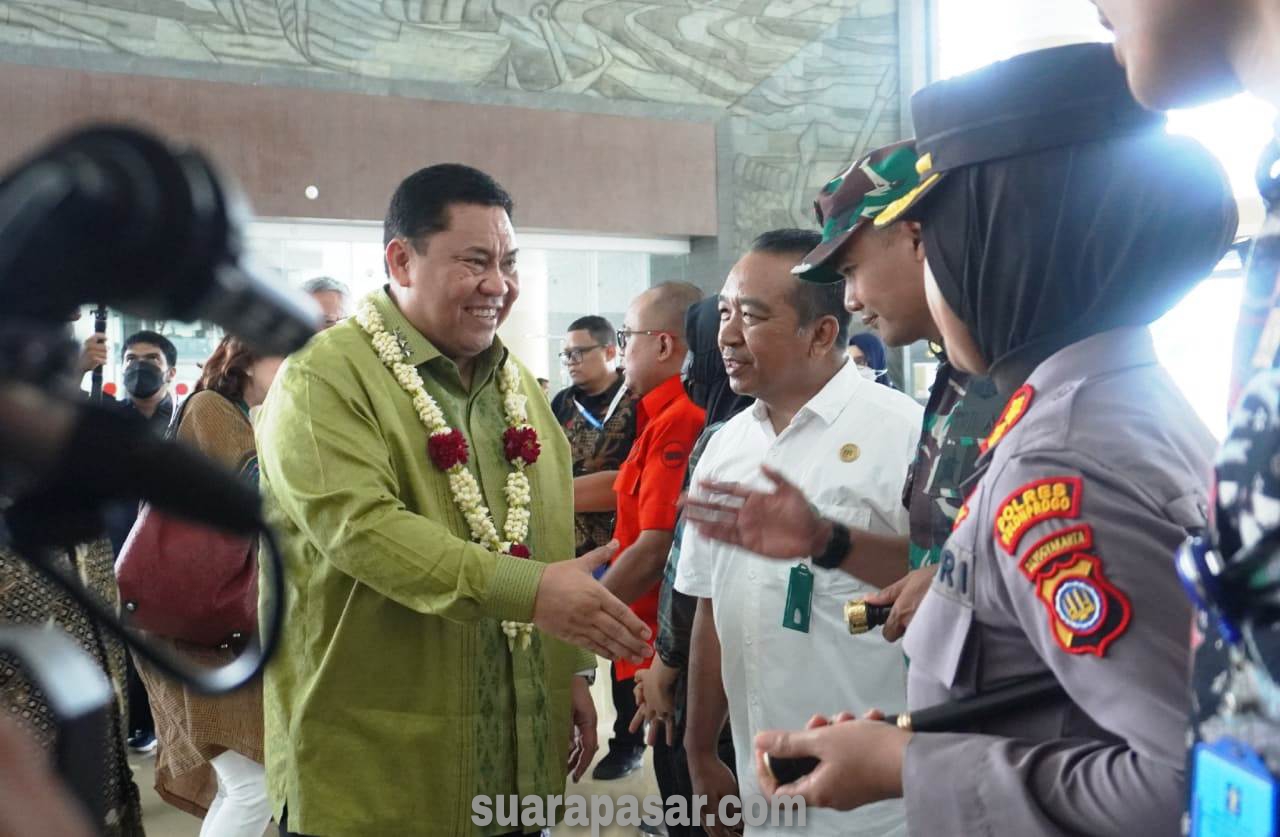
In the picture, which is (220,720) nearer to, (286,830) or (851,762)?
(286,830)

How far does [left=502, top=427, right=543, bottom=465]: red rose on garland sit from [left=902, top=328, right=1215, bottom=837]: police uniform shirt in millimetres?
1402

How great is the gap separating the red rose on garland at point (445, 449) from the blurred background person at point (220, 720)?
2.43 ft

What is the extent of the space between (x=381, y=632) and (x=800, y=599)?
848mm

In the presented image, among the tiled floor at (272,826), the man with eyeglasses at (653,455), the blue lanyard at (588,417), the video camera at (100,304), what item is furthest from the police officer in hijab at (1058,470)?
the blue lanyard at (588,417)

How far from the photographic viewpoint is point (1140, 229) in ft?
3.79

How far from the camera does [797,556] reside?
1839 millimetres

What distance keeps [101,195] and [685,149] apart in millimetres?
9736

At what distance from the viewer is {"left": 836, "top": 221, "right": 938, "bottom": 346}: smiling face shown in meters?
2.03

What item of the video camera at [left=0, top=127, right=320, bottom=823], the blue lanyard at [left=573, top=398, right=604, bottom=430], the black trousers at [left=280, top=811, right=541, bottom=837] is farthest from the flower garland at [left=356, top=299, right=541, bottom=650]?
the blue lanyard at [left=573, top=398, right=604, bottom=430]

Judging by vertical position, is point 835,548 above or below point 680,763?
A: above

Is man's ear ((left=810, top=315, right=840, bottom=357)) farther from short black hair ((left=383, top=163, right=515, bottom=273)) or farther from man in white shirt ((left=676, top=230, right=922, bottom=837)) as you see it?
short black hair ((left=383, top=163, right=515, bottom=273))

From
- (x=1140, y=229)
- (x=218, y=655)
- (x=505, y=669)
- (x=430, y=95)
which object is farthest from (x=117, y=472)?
(x=430, y=95)

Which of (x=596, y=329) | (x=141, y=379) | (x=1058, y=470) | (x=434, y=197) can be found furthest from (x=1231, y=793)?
(x=141, y=379)

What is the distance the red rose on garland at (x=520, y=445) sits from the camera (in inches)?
97.3
